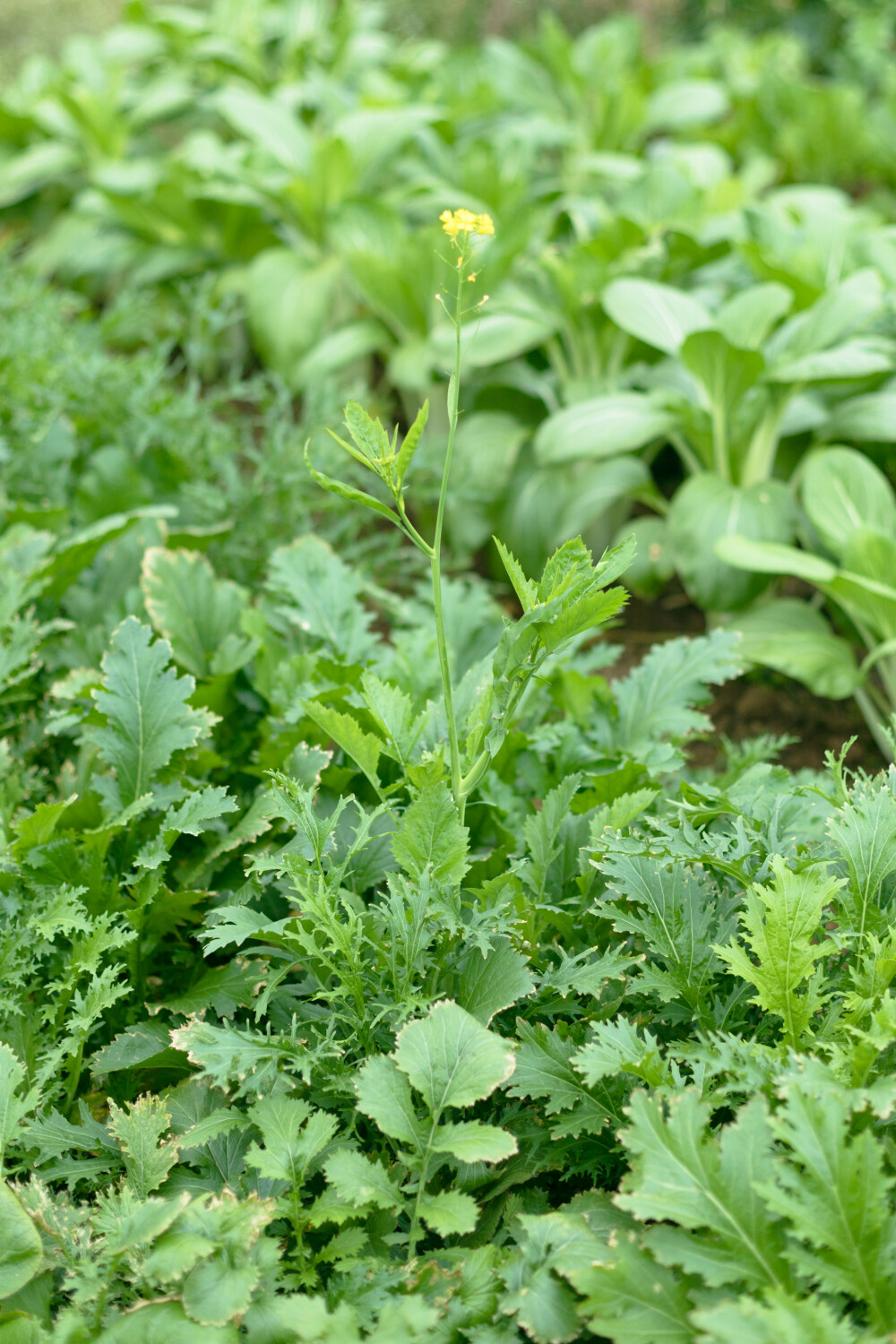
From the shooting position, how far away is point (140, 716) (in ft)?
5.74

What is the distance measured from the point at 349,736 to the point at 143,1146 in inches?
23.5

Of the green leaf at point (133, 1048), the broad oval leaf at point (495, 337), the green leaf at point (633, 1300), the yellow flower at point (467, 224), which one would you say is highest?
the yellow flower at point (467, 224)

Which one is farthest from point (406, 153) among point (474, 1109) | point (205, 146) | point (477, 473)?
point (474, 1109)

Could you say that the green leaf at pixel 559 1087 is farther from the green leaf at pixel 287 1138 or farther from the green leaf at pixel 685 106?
the green leaf at pixel 685 106

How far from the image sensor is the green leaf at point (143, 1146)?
132cm

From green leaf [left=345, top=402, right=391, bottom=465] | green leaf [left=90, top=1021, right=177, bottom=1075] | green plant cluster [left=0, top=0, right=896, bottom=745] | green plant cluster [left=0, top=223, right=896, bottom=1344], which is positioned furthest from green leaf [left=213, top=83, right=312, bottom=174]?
green leaf [left=90, top=1021, right=177, bottom=1075]

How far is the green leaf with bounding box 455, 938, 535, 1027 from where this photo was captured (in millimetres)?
1345

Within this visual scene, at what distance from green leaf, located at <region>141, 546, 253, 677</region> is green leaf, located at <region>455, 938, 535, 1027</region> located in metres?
0.81

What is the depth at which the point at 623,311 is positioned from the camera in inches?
115

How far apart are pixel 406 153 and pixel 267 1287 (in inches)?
187

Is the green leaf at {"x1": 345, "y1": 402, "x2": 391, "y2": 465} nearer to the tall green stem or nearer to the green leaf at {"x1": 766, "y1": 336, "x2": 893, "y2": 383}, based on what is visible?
the tall green stem

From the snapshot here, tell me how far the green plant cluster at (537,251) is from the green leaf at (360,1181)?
1.17 m

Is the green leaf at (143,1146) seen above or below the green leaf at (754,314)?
below

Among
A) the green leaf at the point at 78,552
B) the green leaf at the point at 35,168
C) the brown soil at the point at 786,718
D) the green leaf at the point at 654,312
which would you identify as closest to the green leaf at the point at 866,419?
the green leaf at the point at 654,312
